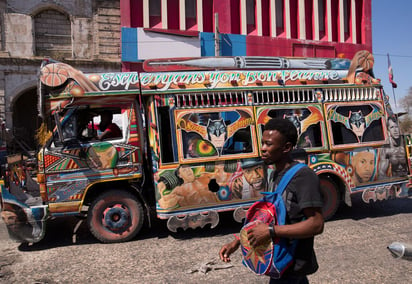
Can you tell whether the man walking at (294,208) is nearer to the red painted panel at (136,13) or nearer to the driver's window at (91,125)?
the driver's window at (91,125)

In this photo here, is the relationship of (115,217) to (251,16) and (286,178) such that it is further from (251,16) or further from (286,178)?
(251,16)

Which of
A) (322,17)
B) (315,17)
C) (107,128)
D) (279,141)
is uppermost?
(322,17)

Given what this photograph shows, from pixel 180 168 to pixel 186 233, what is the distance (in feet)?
4.11

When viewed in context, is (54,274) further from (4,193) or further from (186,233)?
(186,233)

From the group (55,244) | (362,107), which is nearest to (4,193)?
(55,244)

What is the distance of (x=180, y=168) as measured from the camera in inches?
229

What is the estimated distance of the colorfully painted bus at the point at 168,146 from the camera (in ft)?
18.2

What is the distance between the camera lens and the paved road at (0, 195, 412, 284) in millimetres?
4262

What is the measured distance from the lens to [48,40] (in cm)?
1583

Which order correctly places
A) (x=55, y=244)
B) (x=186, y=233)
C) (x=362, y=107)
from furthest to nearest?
(x=362, y=107)
(x=186, y=233)
(x=55, y=244)

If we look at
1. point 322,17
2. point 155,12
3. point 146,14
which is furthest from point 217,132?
point 322,17

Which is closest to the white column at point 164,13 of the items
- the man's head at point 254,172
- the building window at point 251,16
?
the building window at point 251,16

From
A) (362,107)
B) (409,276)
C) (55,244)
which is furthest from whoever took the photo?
(362,107)

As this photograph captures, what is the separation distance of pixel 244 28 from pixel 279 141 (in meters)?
17.0
